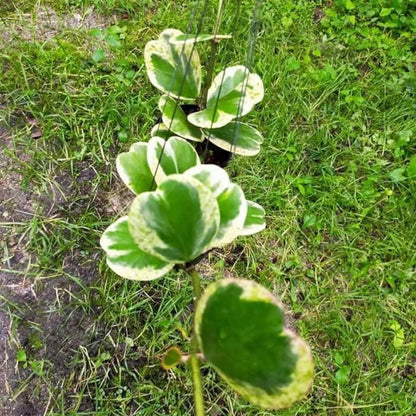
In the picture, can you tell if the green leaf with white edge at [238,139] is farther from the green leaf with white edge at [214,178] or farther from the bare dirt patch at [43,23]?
the bare dirt patch at [43,23]

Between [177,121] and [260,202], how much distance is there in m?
0.50

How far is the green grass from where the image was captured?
4.11 ft

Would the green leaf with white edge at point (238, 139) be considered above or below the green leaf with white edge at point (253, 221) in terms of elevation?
above

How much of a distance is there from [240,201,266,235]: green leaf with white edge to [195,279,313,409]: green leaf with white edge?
30 cm

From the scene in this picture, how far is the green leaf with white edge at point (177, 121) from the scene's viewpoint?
1074mm

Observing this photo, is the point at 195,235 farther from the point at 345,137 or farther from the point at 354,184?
the point at 345,137

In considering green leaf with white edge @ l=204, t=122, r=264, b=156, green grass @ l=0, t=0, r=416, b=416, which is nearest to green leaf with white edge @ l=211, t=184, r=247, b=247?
green leaf with white edge @ l=204, t=122, r=264, b=156

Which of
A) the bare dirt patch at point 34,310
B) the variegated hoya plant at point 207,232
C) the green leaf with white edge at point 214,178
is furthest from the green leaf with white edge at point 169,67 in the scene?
the bare dirt patch at point 34,310

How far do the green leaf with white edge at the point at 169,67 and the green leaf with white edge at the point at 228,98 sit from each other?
5cm

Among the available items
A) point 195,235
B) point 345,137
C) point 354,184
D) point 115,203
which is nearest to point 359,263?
point 354,184

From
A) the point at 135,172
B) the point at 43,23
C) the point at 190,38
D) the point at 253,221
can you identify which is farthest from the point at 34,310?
the point at 43,23

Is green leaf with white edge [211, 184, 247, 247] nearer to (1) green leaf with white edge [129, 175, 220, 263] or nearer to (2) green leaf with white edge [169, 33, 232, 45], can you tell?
(1) green leaf with white edge [129, 175, 220, 263]

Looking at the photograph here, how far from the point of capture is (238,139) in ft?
3.68

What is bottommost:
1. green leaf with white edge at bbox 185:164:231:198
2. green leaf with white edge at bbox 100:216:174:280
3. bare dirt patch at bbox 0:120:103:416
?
bare dirt patch at bbox 0:120:103:416
